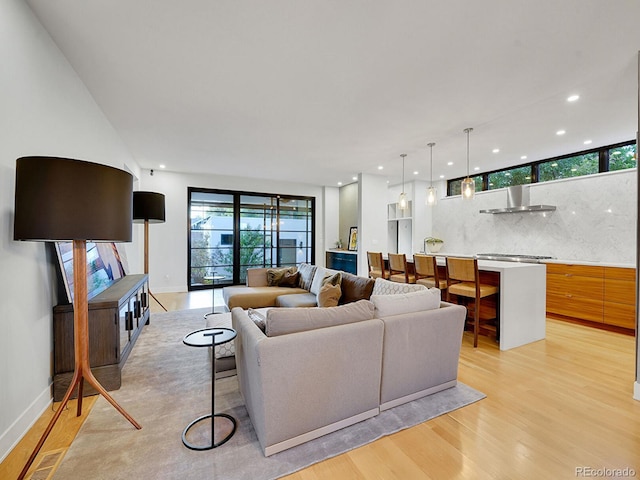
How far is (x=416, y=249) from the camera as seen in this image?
726cm

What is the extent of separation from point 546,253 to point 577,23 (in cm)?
431

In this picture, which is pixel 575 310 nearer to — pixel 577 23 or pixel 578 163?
pixel 578 163

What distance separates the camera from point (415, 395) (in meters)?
2.16

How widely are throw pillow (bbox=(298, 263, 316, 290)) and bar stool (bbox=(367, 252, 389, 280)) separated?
1075 millimetres

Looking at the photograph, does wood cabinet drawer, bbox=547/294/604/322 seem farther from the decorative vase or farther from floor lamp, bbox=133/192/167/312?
floor lamp, bbox=133/192/167/312

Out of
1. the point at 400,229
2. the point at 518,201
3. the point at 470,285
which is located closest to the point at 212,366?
the point at 470,285

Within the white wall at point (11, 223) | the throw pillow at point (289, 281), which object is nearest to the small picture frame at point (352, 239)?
the throw pillow at point (289, 281)

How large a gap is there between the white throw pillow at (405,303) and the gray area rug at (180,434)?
2.27 feet

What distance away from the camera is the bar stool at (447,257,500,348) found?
10.5 feet

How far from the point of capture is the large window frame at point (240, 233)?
683 centimetres

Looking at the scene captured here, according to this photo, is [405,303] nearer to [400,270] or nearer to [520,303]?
[520,303]

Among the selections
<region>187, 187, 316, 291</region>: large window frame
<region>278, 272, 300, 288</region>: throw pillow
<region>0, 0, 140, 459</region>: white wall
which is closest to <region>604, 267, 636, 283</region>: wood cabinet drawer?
<region>278, 272, 300, 288</region>: throw pillow

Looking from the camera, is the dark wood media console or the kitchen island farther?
the kitchen island

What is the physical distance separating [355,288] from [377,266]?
1.66 meters
